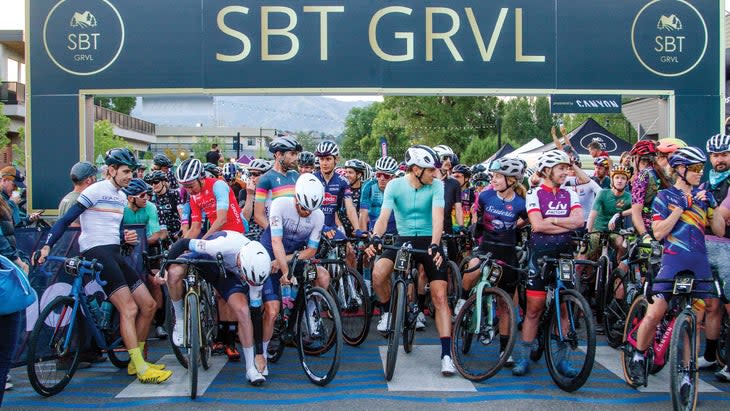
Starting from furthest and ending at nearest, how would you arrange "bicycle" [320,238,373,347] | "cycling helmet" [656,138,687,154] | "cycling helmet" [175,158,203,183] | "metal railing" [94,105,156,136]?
1. "metal railing" [94,105,156,136]
2. "cycling helmet" [656,138,687,154]
3. "bicycle" [320,238,373,347]
4. "cycling helmet" [175,158,203,183]

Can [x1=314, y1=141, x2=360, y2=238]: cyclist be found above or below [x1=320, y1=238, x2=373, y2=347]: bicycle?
above

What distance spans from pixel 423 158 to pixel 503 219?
1100 mm

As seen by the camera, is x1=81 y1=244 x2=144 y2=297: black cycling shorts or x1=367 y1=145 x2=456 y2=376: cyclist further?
x1=367 y1=145 x2=456 y2=376: cyclist

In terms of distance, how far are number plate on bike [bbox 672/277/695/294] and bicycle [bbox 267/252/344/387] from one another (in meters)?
2.75

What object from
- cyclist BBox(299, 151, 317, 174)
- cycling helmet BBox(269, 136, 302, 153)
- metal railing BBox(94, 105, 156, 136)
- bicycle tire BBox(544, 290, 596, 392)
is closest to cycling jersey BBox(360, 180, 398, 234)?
cyclist BBox(299, 151, 317, 174)

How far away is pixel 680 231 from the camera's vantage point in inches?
233

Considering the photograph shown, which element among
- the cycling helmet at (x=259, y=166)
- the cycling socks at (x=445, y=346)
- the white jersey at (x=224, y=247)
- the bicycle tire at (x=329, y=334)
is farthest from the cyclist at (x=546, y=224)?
the cycling helmet at (x=259, y=166)

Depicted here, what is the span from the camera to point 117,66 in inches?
512

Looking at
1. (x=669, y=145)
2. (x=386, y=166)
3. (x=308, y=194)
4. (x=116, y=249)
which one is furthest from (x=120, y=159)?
(x=669, y=145)

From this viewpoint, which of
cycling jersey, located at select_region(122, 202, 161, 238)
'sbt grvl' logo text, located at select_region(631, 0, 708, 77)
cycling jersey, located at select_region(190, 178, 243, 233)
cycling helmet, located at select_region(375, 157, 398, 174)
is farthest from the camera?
'sbt grvl' logo text, located at select_region(631, 0, 708, 77)

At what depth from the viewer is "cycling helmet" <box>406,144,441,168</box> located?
22.6 ft

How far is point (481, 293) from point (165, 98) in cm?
920

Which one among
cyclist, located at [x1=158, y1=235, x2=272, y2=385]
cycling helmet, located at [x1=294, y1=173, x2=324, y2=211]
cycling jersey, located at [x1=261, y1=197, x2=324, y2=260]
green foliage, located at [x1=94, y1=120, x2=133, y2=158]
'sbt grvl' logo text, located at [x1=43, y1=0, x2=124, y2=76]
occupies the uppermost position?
green foliage, located at [x1=94, y1=120, x2=133, y2=158]

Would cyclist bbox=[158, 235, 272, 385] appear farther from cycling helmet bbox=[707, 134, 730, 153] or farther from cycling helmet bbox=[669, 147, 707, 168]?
cycling helmet bbox=[707, 134, 730, 153]
